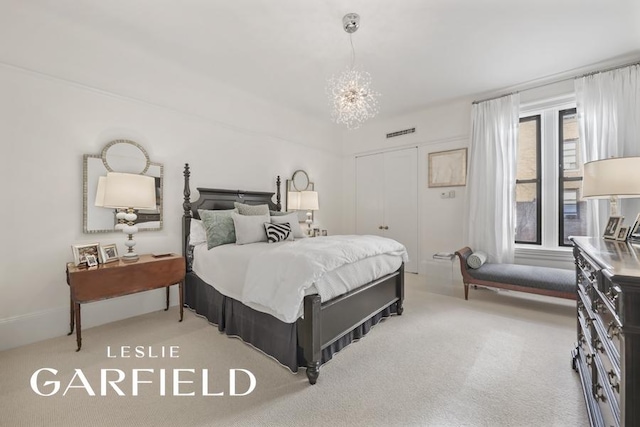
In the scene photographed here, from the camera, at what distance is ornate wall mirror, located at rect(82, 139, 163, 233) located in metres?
2.72

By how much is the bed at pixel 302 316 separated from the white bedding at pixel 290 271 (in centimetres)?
9

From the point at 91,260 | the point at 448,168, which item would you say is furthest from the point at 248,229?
the point at 448,168

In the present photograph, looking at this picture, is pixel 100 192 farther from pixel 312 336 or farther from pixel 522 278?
pixel 522 278

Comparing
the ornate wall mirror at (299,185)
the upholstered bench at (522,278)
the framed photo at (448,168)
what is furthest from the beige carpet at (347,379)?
the ornate wall mirror at (299,185)

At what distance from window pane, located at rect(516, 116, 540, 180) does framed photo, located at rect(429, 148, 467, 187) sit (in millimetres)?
755

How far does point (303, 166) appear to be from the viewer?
5.11m

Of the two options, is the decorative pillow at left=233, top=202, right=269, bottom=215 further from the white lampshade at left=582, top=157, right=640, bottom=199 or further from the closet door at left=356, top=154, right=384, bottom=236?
the white lampshade at left=582, top=157, right=640, bottom=199

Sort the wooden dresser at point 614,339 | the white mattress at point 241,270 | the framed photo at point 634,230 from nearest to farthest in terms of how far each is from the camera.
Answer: the wooden dresser at point 614,339 < the framed photo at point 634,230 < the white mattress at point 241,270

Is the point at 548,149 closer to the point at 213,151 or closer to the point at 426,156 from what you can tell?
the point at 426,156

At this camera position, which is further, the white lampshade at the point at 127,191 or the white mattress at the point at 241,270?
the white lampshade at the point at 127,191

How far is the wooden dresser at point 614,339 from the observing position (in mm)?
891

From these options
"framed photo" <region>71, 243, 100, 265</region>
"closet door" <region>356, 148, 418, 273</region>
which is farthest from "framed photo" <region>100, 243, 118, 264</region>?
"closet door" <region>356, 148, 418, 273</region>

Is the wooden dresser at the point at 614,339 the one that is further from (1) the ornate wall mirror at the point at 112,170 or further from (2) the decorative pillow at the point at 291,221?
(1) the ornate wall mirror at the point at 112,170

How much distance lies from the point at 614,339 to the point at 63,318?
13.0 ft
